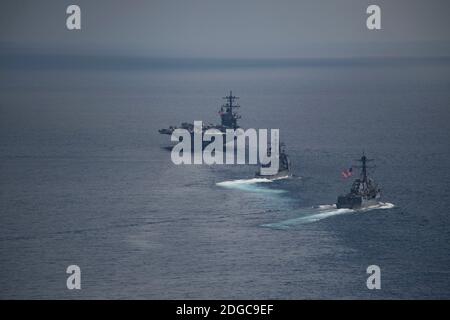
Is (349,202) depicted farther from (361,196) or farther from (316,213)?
(316,213)

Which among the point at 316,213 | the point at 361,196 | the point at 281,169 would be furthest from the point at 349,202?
the point at 281,169

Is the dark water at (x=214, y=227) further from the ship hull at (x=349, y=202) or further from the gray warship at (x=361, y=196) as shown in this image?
the gray warship at (x=361, y=196)

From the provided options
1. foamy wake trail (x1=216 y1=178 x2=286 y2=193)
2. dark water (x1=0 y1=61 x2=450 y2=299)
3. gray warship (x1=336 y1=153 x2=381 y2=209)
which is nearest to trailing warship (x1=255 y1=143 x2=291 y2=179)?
foamy wake trail (x1=216 y1=178 x2=286 y2=193)

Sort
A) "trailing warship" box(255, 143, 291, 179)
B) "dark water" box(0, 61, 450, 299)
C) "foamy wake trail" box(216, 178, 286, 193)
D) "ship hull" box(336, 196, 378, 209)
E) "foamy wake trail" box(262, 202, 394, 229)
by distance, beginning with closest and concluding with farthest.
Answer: "dark water" box(0, 61, 450, 299) < "foamy wake trail" box(262, 202, 394, 229) < "ship hull" box(336, 196, 378, 209) < "foamy wake trail" box(216, 178, 286, 193) < "trailing warship" box(255, 143, 291, 179)

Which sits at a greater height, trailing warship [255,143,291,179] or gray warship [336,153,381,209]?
trailing warship [255,143,291,179]

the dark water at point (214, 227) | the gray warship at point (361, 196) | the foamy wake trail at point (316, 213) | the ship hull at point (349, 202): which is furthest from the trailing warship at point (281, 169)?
the ship hull at point (349, 202)

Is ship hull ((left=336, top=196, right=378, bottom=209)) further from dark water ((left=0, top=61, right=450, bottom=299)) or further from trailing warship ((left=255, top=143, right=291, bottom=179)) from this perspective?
trailing warship ((left=255, top=143, right=291, bottom=179))

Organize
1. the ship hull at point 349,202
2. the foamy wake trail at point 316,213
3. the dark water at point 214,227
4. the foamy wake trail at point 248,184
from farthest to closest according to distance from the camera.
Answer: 1. the foamy wake trail at point 248,184
2. the ship hull at point 349,202
3. the foamy wake trail at point 316,213
4. the dark water at point 214,227
